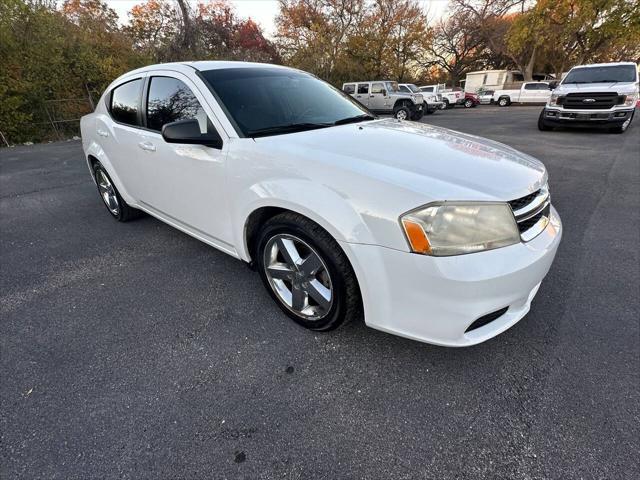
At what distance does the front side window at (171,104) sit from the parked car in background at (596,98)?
10.00 meters

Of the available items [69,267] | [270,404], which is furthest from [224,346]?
[69,267]

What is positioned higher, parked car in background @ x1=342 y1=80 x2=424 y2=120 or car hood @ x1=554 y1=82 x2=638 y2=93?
car hood @ x1=554 y1=82 x2=638 y2=93

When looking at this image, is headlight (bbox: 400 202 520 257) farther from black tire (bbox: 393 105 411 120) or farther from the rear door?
black tire (bbox: 393 105 411 120)

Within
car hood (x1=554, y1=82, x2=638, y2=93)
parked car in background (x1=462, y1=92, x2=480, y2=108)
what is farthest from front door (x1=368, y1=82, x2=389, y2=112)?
parked car in background (x1=462, y1=92, x2=480, y2=108)

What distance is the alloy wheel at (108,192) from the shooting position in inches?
151

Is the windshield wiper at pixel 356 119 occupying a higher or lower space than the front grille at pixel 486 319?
higher

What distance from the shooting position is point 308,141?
6.57 feet

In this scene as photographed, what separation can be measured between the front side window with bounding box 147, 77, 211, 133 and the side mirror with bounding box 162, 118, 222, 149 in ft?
0.33

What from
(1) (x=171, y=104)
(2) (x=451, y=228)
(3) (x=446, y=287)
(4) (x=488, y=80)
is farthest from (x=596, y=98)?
(4) (x=488, y=80)

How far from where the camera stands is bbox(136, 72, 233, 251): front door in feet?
7.47

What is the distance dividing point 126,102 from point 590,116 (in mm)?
10469

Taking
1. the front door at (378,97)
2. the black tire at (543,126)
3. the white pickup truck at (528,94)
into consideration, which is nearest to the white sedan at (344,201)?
the black tire at (543,126)

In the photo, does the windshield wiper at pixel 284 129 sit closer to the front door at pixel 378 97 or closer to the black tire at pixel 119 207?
the black tire at pixel 119 207

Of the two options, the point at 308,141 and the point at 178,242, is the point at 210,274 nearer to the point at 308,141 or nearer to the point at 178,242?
the point at 178,242
